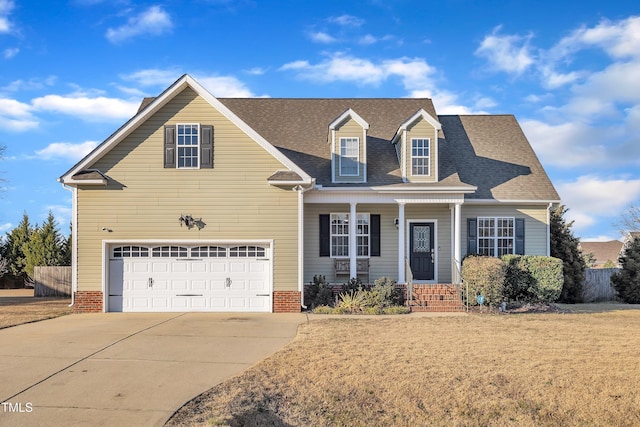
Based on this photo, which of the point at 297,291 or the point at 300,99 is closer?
the point at 297,291

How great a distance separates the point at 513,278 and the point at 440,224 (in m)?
3.17

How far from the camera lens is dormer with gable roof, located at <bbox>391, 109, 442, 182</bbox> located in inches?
766

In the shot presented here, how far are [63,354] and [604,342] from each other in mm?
11028

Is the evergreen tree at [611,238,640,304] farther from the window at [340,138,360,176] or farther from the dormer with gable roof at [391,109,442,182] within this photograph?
the window at [340,138,360,176]

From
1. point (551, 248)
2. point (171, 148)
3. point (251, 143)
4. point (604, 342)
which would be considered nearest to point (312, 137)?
point (251, 143)

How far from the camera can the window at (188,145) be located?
1738 centimetres

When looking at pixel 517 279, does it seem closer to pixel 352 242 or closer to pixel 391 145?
pixel 352 242

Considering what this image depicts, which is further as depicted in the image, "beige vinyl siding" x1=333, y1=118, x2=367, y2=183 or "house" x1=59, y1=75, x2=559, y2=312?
"beige vinyl siding" x1=333, y1=118, x2=367, y2=183

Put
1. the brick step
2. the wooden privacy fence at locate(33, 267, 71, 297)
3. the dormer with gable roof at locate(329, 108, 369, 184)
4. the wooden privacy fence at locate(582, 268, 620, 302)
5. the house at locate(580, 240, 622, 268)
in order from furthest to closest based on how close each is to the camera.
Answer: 1. the house at locate(580, 240, 622, 268)
2. the wooden privacy fence at locate(33, 267, 71, 297)
3. the wooden privacy fence at locate(582, 268, 620, 302)
4. the dormer with gable roof at locate(329, 108, 369, 184)
5. the brick step

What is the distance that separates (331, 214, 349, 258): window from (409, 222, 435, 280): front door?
2.38 m

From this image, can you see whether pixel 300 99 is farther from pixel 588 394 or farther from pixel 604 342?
pixel 588 394

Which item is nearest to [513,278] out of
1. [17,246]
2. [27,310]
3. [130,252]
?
[130,252]

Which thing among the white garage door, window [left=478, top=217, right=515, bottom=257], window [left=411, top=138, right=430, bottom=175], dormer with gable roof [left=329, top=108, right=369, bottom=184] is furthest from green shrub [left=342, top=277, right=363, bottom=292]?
window [left=478, top=217, right=515, bottom=257]

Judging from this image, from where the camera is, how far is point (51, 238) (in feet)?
88.5
